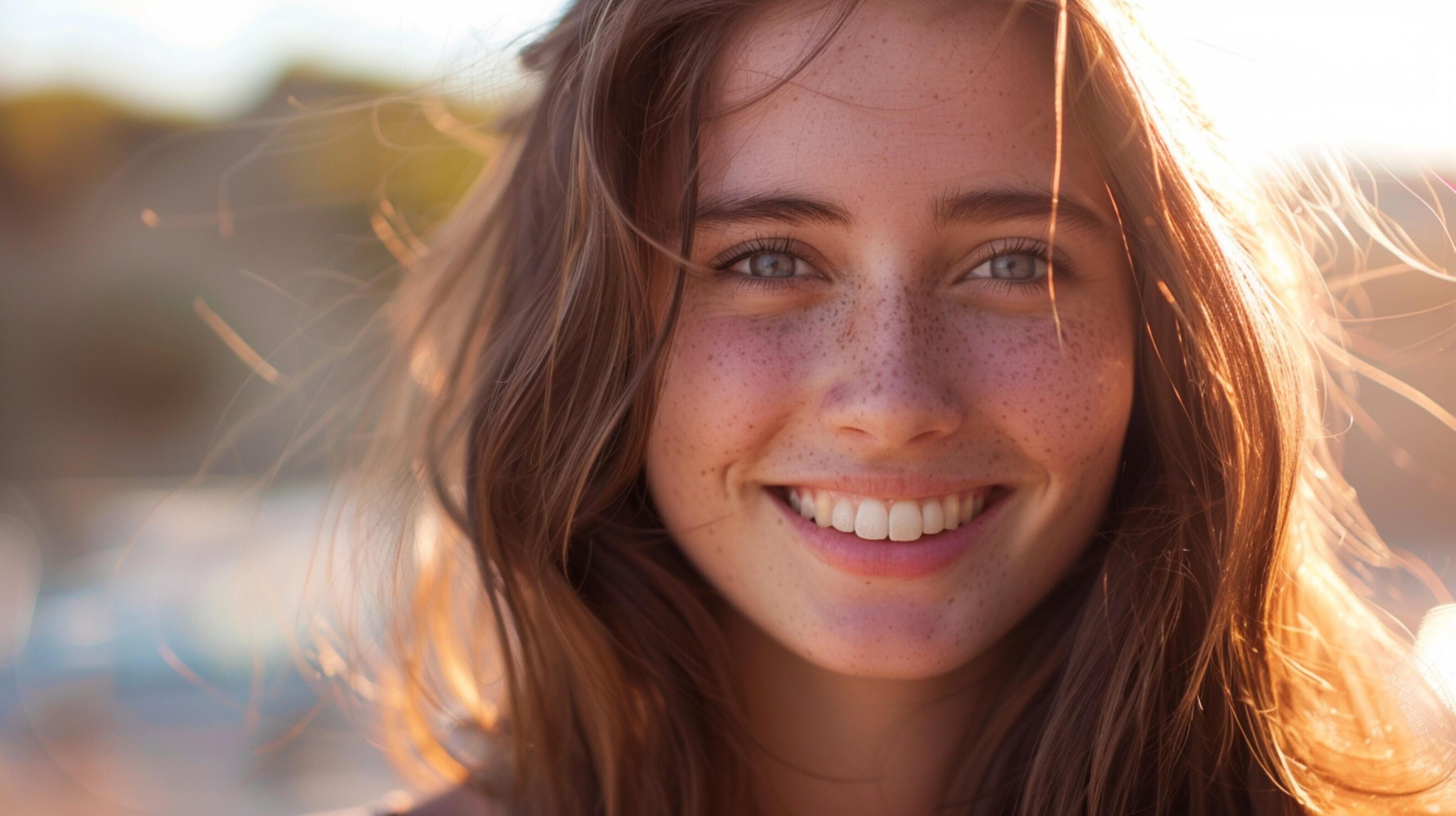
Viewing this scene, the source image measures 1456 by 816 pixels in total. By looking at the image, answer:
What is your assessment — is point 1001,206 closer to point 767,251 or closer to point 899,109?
point 899,109

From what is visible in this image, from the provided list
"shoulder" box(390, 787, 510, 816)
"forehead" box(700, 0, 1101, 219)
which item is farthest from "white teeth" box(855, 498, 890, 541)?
"shoulder" box(390, 787, 510, 816)

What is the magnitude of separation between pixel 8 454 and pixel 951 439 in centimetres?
2432

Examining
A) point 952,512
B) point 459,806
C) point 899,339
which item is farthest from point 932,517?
point 459,806

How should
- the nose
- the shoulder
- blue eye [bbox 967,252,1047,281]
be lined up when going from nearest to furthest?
the nose → blue eye [bbox 967,252,1047,281] → the shoulder

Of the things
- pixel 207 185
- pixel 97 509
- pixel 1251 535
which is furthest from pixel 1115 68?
pixel 207 185

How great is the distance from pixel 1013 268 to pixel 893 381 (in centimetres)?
28

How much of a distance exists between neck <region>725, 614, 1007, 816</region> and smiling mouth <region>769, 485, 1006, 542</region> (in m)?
0.30

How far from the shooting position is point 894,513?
5.17ft

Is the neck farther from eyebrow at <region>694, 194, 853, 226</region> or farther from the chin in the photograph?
eyebrow at <region>694, 194, 853, 226</region>

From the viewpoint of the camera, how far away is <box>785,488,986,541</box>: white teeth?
1.58 meters

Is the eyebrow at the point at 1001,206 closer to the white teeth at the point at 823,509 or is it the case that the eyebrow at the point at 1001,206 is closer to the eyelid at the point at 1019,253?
the eyelid at the point at 1019,253

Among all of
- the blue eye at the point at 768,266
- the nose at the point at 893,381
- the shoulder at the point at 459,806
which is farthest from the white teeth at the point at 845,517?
the shoulder at the point at 459,806

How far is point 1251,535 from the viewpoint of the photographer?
63.1 inches

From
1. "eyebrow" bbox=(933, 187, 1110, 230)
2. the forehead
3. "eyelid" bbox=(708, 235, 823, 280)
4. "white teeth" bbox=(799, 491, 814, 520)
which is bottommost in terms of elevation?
"white teeth" bbox=(799, 491, 814, 520)
